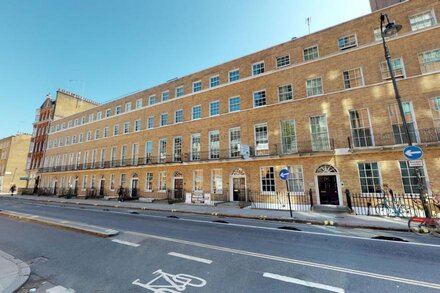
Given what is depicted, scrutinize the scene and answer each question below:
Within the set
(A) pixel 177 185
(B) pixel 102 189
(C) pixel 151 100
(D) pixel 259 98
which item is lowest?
(B) pixel 102 189

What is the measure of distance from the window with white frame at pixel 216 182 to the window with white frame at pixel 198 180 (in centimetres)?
140

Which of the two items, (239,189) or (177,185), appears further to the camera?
(177,185)

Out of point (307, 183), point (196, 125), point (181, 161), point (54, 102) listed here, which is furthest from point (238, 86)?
point (54, 102)

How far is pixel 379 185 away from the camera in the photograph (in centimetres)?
1338

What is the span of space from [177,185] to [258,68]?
14.9m

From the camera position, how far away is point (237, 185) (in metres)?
18.3

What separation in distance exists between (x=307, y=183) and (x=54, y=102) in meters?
50.0

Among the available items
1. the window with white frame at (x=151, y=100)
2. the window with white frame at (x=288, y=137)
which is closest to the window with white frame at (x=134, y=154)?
the window with white frame at (x=151, y=100)

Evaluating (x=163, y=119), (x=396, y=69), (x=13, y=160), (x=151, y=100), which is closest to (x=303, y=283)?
(x=396, y=69)

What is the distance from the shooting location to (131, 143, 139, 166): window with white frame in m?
25.9

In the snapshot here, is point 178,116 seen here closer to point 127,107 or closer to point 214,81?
point 214,81

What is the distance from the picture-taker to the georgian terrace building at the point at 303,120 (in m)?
13.6

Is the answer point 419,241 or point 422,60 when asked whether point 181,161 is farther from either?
point 422,60

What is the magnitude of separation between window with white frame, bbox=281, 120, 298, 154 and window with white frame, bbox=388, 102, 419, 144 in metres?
6.43
